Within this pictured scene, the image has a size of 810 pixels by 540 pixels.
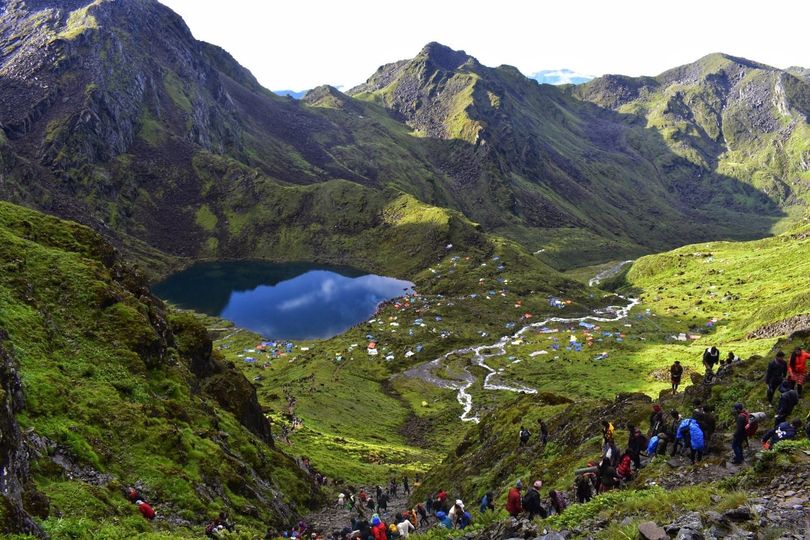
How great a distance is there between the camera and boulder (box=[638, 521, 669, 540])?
16703 mm

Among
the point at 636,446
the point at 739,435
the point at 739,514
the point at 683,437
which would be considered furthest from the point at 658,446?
the point at 739,514

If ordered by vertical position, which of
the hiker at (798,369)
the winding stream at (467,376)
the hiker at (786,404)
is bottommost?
the winding stream at (467,376)

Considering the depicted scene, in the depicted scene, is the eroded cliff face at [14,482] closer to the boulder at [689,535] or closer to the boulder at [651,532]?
the boulder at [651,532]

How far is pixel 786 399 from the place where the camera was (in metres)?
26.4

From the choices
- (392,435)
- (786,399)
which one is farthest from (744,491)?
(392,435)

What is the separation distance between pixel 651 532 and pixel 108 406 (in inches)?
1283

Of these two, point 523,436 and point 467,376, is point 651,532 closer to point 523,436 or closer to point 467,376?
point 523,436

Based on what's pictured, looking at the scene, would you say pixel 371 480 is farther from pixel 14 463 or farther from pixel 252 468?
pixel 14 463

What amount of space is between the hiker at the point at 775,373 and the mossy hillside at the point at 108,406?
32214 mm

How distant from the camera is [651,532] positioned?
16953 millimetres

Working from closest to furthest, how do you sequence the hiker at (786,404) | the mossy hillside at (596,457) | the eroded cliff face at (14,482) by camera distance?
the eroded cliff face at (14,482) < the mossy hillside at (596,457) < the hiker at (786,404)

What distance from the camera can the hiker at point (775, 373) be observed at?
29578 mm

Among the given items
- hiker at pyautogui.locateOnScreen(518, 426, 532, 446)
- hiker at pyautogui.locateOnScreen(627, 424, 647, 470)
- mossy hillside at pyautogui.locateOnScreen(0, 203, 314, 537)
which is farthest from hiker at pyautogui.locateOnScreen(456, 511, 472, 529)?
hiker at pyautogui.locateOnScreen(518, 426, 532, 446)

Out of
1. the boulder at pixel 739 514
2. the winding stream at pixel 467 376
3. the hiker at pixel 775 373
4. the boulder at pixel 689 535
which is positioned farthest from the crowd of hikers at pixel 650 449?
the winding stream at pixel 467 376
